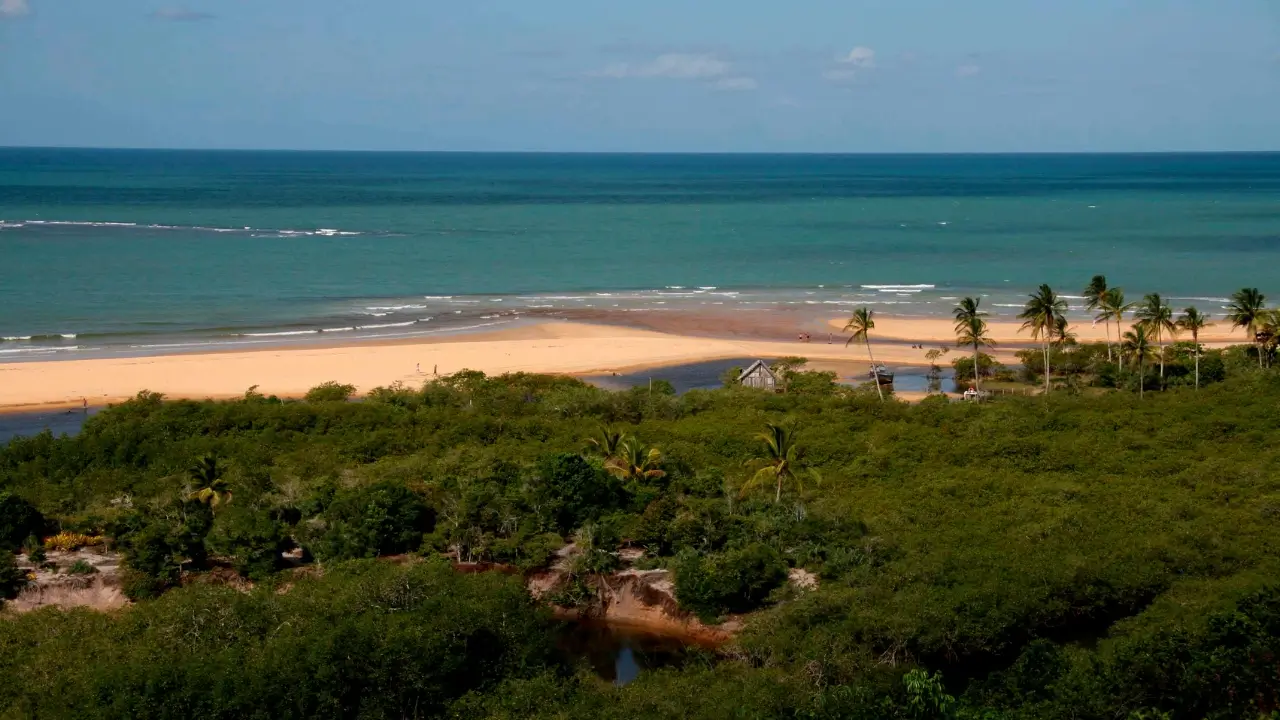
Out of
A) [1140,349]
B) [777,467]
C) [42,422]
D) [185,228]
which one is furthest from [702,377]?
[185,228]

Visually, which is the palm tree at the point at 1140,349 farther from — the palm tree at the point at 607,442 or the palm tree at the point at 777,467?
the palm tree at the point at 607,442

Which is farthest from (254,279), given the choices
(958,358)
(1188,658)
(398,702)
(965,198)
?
(965,198)

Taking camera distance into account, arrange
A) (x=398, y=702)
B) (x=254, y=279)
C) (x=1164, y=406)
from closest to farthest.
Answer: (x=398, y=702), (x=1164, y=406), (x=254, y=279)

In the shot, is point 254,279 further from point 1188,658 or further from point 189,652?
point 1188,658

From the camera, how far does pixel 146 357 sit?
65375mm

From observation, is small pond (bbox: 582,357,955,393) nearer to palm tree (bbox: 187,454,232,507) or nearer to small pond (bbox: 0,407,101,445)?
small pond (bbox: 0,407,101,445)

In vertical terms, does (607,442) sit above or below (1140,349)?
below

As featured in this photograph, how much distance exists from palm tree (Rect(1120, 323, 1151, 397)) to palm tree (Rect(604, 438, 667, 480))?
75.8ft

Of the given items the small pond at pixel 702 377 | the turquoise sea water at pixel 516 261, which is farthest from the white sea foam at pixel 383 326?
the small pond at pixel 702 377

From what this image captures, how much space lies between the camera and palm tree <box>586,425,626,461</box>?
128ft

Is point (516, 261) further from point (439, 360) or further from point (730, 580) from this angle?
point (730, 580)

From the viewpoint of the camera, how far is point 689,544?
1320 inches

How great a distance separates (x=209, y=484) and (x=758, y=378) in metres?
25.7

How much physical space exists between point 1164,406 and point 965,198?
513 ft
